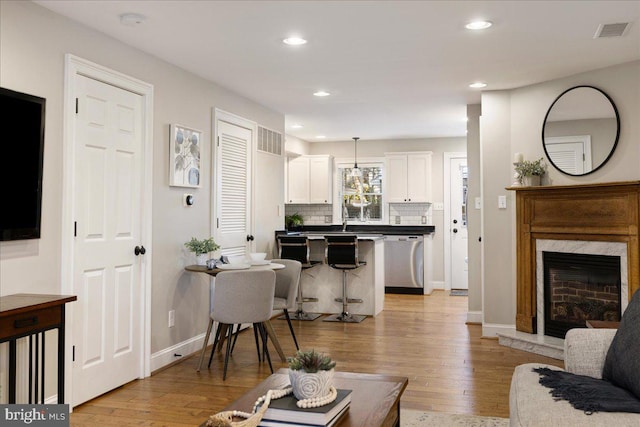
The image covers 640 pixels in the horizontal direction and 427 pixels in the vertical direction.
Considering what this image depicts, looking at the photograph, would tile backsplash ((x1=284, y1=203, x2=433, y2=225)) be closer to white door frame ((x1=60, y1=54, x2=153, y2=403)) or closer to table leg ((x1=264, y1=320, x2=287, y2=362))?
table leg ((x1=264, y1=320, x2=287, y2=362))

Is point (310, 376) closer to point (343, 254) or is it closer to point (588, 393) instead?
point (588, 393)

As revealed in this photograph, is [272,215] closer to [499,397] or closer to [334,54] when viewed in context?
[334,54]

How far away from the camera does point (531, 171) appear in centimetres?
537

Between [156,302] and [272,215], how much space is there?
2.63m

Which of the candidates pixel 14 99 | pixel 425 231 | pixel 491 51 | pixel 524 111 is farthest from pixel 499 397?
pixel 425 231

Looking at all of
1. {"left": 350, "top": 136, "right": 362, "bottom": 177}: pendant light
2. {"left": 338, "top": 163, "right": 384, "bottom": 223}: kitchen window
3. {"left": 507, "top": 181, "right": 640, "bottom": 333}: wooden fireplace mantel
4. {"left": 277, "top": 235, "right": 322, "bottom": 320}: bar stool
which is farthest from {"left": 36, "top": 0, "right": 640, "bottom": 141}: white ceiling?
{"left": 338, "top": 163, "right": 384, "bottom": 223}: kitchen window

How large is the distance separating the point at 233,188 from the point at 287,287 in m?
1.32

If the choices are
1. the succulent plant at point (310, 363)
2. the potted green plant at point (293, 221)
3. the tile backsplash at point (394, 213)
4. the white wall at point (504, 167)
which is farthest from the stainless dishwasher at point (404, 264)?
the succulent plant at point (310, 363)

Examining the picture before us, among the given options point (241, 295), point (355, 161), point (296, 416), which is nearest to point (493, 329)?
point (241, 295)

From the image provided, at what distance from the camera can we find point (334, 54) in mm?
4477

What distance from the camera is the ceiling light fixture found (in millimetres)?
3564

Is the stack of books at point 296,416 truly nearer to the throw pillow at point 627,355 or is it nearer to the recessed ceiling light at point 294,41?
the throw pillow at point 627,355

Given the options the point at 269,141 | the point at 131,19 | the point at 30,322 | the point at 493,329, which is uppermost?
the point at 131,19

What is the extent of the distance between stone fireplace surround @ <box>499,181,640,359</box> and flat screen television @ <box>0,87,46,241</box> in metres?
4.21
